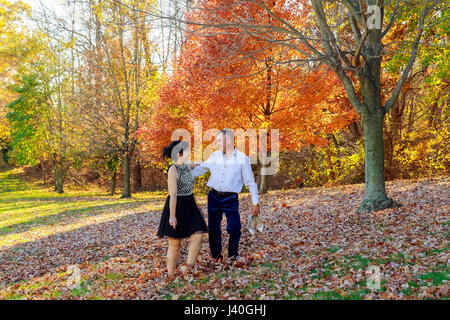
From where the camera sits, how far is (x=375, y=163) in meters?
8.87

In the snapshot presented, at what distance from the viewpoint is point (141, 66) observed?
2147cm

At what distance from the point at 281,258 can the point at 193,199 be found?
193 cm

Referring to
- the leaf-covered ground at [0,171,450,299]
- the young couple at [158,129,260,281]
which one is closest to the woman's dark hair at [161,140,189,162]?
the young couple at [158,129,260,281]

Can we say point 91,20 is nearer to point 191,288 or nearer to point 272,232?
point 272,232

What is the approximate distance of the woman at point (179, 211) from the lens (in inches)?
197

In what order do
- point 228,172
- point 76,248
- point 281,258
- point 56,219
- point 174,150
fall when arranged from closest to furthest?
1. point 174,150
2. point 228,172
3. point 281,258
4. point 76,248
5. point 56,219

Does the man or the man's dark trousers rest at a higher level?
the man

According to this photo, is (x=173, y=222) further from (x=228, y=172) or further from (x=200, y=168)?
(x=228, y=172)

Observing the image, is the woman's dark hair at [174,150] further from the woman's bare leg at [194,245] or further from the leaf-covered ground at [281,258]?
the leaf-covered ground at [281,258]

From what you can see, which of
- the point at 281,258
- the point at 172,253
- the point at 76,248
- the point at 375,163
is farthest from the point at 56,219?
the point at 375,163

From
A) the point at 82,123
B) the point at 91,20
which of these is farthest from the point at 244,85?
the point at 82,123

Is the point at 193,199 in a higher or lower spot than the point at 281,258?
higher

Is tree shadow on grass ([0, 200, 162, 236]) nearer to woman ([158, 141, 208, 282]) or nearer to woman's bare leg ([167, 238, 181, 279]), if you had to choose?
woman's bare leg ([167, 238, 181, 279])

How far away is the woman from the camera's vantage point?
500cm
